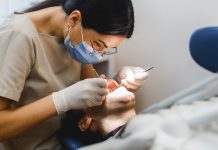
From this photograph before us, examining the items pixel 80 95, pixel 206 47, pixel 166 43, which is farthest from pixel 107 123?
pixel 166 43

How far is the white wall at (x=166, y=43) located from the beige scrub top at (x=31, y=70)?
64 centimetres

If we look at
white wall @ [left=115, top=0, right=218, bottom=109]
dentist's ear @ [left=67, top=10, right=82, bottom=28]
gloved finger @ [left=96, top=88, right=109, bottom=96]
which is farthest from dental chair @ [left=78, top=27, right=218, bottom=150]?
white wall @ [left=115, top=0, right=218, bottom=109]

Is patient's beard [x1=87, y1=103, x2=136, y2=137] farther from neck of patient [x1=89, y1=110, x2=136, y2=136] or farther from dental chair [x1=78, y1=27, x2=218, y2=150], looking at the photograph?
dental chair [x1=78, y1=27, x2=218, y2=150]

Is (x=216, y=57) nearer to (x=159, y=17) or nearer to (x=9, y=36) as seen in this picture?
(x=159, y=17)

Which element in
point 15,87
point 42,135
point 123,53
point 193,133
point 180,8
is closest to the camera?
point 193,133

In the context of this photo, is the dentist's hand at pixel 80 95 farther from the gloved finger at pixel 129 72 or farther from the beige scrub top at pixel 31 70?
the gloved finger at pixel 129 72

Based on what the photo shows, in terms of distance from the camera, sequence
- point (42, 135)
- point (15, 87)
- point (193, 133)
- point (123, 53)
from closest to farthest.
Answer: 1. point (193, 133)
2. point (15, 87)
3. point (42, 135)
4. point (123, 53)

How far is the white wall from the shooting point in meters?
1.58

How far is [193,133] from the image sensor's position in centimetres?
52

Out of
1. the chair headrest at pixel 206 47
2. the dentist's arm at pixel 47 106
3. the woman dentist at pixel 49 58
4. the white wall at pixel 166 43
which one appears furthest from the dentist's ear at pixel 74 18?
the white wall at pixel 166 43

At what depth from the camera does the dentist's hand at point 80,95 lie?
1.00 meters

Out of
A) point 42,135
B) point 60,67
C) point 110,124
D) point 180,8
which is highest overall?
point 180,8

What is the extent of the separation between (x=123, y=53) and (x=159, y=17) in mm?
338

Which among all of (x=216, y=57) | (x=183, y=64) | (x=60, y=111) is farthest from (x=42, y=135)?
(x=183, y=64)
